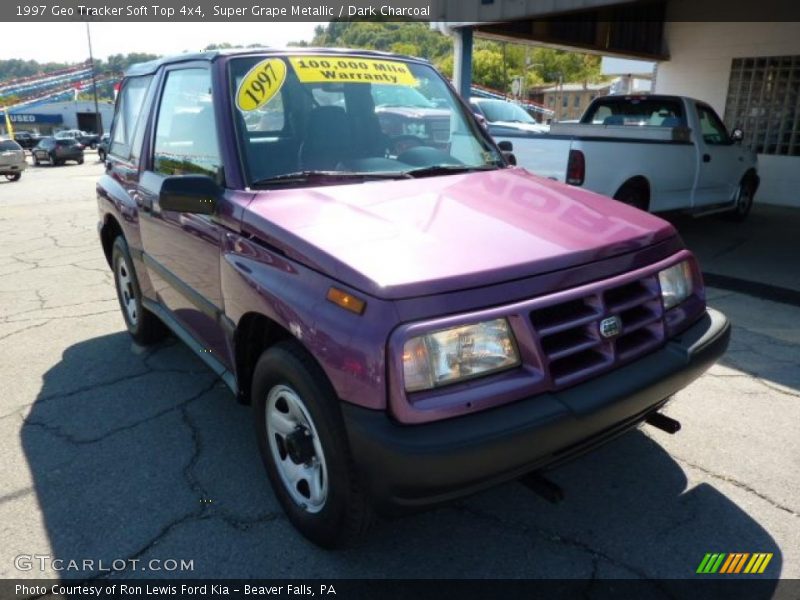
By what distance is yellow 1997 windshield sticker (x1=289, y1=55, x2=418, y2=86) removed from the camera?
10.2 feet

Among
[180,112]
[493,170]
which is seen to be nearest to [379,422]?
[493,170]

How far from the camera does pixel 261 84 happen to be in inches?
116

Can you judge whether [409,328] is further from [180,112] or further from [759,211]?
[759,211]

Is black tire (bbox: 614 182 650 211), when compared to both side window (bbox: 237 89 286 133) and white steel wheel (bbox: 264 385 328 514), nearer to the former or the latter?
side window (bbox: 237 89 286 133)

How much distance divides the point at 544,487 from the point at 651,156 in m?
5.91

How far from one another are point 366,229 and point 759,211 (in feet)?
36.5

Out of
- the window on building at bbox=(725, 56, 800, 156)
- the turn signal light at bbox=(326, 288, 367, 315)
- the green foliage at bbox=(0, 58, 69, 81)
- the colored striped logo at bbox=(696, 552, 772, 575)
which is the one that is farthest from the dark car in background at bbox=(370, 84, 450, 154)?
the green foliage at bbox=(0, 58, 69, 81)

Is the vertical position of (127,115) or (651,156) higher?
(127,115)

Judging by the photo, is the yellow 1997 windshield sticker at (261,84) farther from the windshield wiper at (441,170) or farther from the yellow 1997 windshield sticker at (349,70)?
the windshield wiper at (441,170)

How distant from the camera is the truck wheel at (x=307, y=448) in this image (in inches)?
81.5

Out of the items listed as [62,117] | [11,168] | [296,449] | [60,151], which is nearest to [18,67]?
[62,117]

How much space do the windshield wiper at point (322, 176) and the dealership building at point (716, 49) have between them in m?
7.59

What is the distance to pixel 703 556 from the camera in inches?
93.3

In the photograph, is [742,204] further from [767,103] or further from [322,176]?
[322,176]
